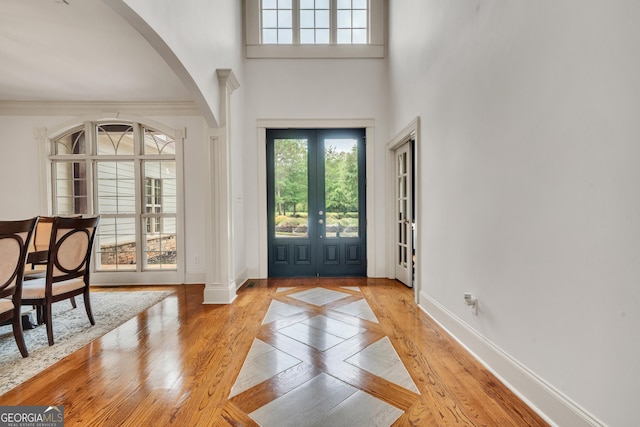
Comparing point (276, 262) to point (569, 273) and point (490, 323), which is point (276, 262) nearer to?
point (490, 323)

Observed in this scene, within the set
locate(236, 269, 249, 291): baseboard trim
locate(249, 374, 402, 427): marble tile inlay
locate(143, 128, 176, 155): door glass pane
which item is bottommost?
locate(249, 374, 402, 427): marble tile inlay

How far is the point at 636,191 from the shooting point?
107cm

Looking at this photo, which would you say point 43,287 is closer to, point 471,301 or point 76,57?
point 76,57

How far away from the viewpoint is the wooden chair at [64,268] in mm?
2367

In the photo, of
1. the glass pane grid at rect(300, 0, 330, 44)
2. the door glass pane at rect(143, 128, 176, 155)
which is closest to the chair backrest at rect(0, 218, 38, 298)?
the door glass pane at rect(143, 128, 176, 155)

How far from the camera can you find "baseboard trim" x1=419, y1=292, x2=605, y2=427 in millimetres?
1324

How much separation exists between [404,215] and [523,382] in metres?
2.64

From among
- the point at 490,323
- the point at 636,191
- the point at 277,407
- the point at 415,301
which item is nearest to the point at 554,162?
the point at 636,191

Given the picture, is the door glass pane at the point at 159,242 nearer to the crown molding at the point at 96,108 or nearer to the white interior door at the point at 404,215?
the crown molding at the point at 96,108

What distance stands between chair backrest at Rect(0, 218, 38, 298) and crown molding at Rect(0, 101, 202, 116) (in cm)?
276

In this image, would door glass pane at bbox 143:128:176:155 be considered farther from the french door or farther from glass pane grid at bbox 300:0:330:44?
glass pane grid at bbox 300:0:330:44

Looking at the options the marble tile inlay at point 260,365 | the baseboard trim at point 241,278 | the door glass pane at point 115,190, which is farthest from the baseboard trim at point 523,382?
the door glass pane at point 115,190

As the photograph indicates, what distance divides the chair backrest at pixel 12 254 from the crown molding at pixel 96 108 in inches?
109

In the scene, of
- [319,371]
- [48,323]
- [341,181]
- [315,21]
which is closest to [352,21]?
[315,21]
